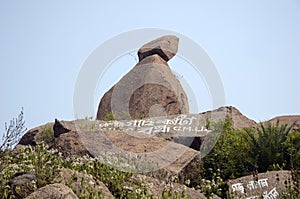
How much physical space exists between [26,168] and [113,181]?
1702 mm

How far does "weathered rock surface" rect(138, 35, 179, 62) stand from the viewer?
2088 cm

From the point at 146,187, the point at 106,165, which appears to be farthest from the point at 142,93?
the point at 146,187

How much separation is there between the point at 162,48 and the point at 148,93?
9.86ft

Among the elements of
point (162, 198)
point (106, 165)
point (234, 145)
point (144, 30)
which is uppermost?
point (144, 30)

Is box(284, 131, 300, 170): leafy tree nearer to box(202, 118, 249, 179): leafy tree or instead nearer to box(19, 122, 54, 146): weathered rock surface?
box(202, 118, 249, 179): leafy tree

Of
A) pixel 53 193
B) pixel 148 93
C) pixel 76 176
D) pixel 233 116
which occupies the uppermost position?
pixel 148 93

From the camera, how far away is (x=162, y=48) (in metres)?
20.8

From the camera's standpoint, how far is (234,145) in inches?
516

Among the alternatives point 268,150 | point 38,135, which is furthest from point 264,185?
point 38,135

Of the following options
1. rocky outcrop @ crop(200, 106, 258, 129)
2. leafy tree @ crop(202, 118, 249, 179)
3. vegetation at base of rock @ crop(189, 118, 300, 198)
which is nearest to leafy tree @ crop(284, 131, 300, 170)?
vegetation at base of rock @ crop(189, 118, 300, 198)

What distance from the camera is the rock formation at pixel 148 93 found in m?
18.2

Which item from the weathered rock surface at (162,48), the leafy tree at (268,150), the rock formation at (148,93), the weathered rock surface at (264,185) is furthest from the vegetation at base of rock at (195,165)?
the weathered rock surface at (162,48)

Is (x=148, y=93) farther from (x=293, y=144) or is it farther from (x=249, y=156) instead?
(x=293, y=144)

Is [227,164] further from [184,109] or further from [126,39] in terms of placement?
[184,109]
